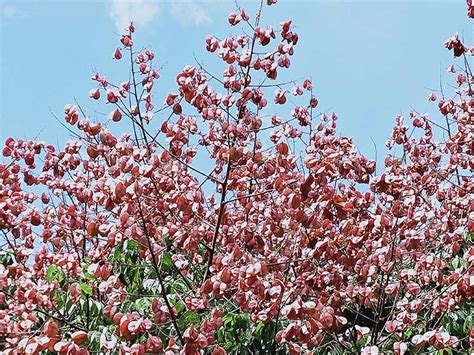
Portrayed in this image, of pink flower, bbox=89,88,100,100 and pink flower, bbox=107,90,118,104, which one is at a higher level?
pink flower, bbox=89,88,100,100

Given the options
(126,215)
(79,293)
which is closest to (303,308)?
(126,215)

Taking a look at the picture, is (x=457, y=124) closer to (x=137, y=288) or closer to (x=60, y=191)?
(x=137, y=288)

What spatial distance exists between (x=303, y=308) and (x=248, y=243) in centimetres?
82

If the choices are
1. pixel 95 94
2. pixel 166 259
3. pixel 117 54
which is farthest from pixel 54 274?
pixel 117 54

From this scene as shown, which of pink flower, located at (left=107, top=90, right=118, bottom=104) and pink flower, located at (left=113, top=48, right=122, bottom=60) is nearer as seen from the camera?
pink flower, located at (left=107, top=90, right=118, bottom=104)

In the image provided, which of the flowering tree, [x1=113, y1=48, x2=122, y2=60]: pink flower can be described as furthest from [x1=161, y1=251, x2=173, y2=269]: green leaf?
[x1=113, y1=48, x2=122, y2=60]: pink flower

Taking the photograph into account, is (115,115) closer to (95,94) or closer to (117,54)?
(95,94)

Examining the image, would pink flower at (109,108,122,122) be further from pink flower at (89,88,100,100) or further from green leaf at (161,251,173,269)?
green leaf at (161,251,173,269)

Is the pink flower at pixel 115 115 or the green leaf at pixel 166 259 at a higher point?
the pink flower at pixel 115 115

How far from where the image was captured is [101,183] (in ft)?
9.66

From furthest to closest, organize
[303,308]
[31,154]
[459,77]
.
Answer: [459,77] → [31,154] → [303,308]

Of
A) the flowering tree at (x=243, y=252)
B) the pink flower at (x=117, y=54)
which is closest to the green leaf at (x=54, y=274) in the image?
the flowering tree at (x=243, y=252)

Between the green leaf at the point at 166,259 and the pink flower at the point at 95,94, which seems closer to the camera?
the green leaf at the point at 166,259

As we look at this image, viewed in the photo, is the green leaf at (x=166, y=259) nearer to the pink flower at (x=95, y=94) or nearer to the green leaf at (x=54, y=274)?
the green leaf at (x=54, y=274)
